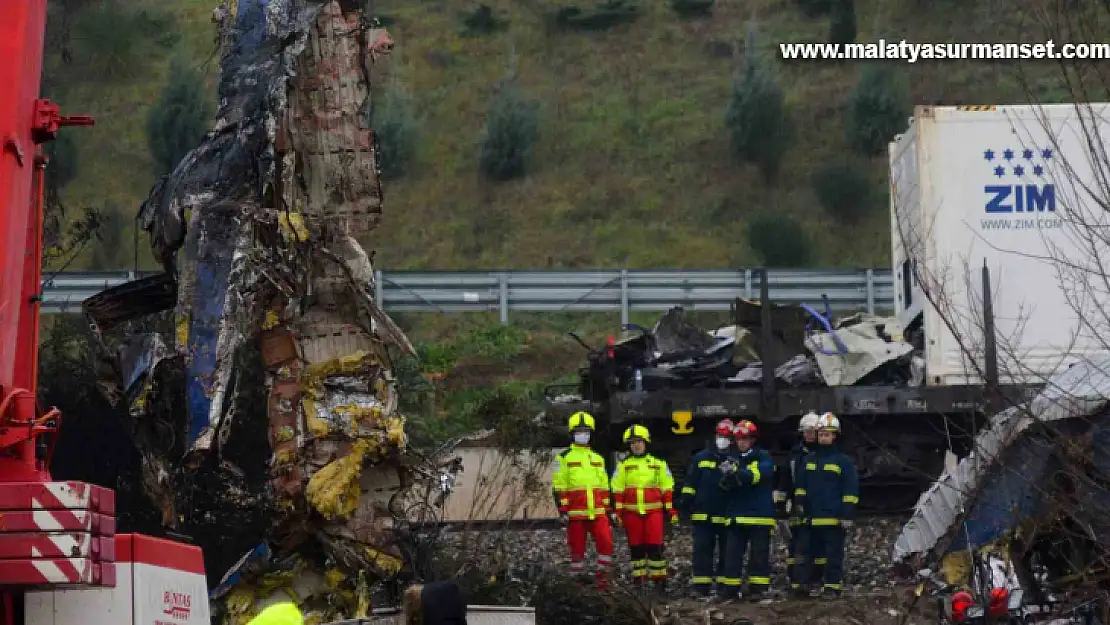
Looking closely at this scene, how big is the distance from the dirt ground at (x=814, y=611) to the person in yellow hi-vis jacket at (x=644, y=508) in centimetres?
42

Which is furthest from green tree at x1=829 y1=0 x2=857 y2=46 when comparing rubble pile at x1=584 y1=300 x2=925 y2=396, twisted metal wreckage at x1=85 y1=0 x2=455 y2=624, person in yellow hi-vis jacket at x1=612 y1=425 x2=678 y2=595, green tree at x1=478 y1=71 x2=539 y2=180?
twisted metal wreckage at x1=85 y1=0 x2=455 y2=624

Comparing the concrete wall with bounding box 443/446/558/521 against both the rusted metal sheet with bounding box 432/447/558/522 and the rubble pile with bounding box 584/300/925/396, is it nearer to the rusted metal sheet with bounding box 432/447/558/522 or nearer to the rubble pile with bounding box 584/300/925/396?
the rusted metal sheet with bounding box 432/447/558/522

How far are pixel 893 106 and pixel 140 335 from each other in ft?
116

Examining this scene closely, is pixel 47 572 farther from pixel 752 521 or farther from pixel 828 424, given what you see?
pixel 828 424

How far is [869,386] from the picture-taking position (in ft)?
57.0

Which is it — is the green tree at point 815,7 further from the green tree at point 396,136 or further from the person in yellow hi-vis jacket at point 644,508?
the person in yellow hi-vis jacket at point 644,508

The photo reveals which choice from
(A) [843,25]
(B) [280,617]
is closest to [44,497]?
(B) [280,617]

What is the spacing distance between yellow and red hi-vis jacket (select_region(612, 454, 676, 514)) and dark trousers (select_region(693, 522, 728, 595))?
13.7 inches

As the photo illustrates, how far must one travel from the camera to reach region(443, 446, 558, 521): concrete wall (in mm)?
15789

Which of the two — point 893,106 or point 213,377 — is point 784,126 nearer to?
point 893,106

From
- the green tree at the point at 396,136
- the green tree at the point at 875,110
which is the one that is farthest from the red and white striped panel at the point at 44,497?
the green tree at the point at 875,110

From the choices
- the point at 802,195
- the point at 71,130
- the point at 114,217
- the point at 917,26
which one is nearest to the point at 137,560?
the point at 114,217

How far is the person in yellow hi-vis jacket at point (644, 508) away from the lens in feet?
46.5

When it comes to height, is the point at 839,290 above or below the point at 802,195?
below
